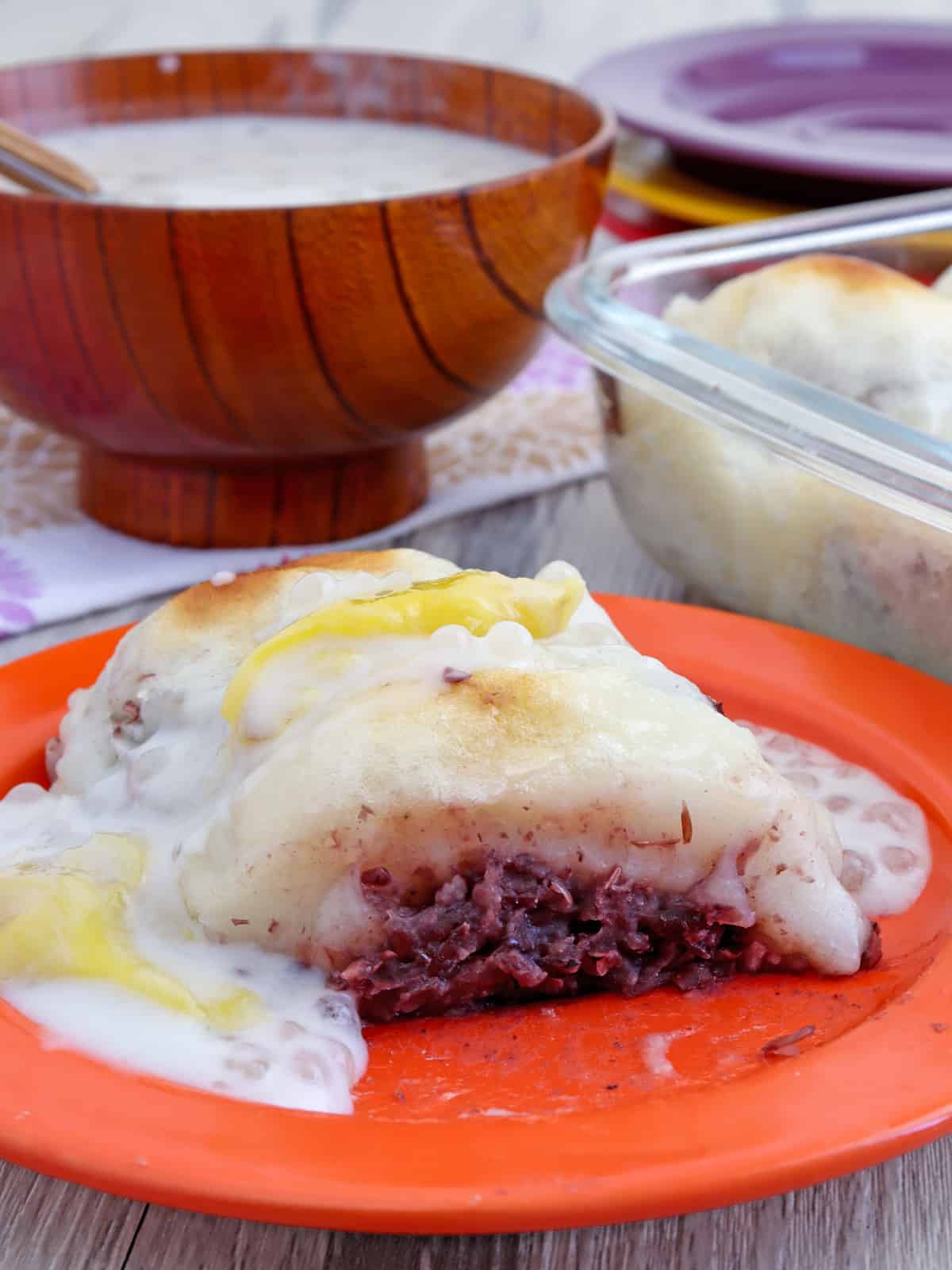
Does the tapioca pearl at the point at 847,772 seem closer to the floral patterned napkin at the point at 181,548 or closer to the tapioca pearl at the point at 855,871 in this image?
the tapioca pearl at the point at 855,871

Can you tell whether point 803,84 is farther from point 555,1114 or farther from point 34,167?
point 555,1114

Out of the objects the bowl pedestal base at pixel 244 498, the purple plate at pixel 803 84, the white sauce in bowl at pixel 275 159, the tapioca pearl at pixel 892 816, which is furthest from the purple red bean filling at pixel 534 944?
the purple plate at pixel 803 84

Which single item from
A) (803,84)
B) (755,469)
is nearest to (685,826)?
(755,469)

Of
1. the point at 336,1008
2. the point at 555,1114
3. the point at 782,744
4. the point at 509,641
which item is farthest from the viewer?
the point at 782,744

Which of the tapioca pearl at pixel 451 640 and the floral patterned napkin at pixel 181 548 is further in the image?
the floral patterned napkin at pixel 181 548

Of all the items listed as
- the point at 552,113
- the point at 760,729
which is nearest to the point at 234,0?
the point at 552,113
